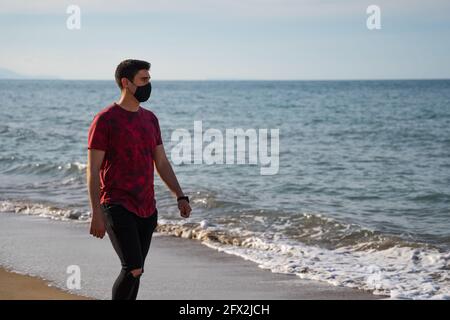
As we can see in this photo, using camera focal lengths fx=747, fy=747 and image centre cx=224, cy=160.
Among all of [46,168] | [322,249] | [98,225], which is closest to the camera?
[98,225]

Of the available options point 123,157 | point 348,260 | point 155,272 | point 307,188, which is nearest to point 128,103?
point 123,157

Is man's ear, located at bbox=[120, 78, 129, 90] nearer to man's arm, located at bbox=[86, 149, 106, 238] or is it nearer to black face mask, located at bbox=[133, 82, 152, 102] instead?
black face mask, located at bbox=[133, 82, 152, 102]

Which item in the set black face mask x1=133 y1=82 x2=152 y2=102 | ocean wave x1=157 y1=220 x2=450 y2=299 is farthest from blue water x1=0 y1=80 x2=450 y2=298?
black face mask x1=133 y1=82 x2=152 y2=102

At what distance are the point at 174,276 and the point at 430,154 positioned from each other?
16.1 metres

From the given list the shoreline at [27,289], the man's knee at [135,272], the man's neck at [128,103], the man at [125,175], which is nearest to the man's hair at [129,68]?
the man at [125,175]

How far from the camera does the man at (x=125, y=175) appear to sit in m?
4.81

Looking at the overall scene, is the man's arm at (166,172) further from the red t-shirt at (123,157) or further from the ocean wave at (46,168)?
the ocean wave at (46,168)

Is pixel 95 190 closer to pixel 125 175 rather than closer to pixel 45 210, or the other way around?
pixel 125 175

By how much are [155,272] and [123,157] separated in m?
3.18

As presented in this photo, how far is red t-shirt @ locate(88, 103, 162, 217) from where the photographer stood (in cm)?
483

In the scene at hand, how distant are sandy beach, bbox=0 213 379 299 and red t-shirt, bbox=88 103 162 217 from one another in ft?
6.96

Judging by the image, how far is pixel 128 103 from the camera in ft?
16.4
